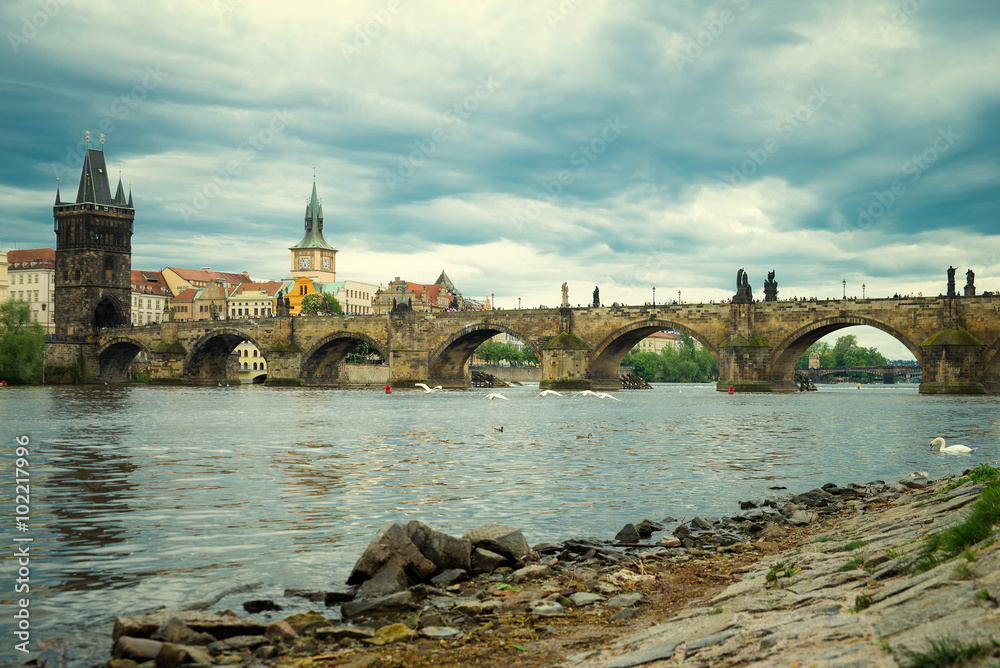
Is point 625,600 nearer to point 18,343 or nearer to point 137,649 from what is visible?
point 137,649

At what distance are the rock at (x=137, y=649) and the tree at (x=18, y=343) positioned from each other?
262ft

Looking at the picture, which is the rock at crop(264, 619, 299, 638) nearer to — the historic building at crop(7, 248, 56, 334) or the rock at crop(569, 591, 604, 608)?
the rock at crop(569, 591, 604, 608)

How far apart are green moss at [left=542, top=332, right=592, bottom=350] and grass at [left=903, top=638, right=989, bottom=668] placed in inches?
2482

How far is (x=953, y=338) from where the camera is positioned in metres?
52.7

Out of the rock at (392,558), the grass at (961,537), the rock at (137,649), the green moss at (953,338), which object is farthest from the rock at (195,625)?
the green moss at (953,338)

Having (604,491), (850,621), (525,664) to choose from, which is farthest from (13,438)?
(850,621)

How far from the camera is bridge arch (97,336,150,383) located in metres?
99.8

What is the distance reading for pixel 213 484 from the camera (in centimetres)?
1631

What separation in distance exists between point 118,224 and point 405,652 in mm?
114293

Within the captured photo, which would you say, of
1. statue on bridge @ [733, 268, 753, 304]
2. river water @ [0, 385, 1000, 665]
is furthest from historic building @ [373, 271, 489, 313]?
river water @ [0, 385, 1000, 665]

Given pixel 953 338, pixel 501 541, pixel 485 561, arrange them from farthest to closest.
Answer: pixel 953 338
pixel 501 541
pixel 485 561

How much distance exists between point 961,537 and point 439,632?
4150mm

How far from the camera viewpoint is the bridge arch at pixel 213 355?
90562 millimetres

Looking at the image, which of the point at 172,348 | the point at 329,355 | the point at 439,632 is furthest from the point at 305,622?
the point at 172,348
